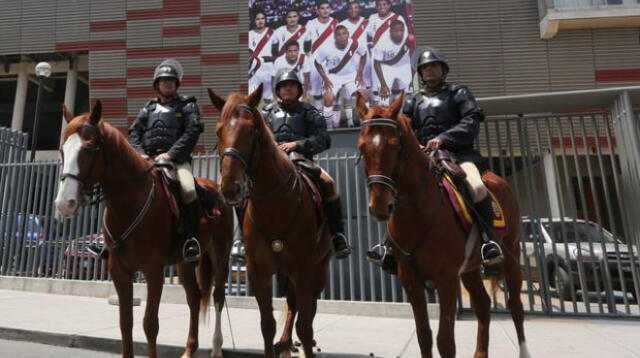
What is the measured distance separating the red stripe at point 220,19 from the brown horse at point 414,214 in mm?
19093

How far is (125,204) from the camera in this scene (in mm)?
3729

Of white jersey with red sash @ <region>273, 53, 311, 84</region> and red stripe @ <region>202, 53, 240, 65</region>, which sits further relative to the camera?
red stripe @ <region>202, 53, 240, 65</region>

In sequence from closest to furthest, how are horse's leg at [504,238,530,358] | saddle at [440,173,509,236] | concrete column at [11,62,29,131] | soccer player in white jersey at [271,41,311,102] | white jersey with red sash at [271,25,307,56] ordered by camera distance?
1. saddle at [440,173,509,236]
2. horse's leg at [504,238,530,358]
3. soccer player in white jersey at [271,41,311,102]
4. white jersey with red sash at [271,25,307,56]
5. concrete column at [11,62,29,131]

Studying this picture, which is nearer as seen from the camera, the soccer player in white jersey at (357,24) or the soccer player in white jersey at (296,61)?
the soccer player in white jersey at (357,24)

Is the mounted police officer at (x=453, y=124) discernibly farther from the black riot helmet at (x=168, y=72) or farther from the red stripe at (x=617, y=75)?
the red stripe at (x=617, y=75)

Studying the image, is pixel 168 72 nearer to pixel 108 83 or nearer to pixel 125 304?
pixel 125 304

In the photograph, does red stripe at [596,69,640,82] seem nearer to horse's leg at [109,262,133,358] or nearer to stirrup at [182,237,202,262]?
stirrup at [182,237,202,262]

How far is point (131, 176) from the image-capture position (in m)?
3.79

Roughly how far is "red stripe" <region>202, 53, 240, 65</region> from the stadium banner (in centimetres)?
117

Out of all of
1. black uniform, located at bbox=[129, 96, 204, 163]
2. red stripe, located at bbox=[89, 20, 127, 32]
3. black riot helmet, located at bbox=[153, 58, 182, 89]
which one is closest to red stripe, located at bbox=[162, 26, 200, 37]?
red stripe, located at bbox=[89, 20, 127, 32]

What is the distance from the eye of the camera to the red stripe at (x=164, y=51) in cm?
2041

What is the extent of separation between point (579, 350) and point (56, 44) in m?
25.9

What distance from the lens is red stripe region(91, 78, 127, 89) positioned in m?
20.7

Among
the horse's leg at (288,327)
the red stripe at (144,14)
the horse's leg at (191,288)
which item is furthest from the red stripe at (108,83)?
the horse's leg at (288,327)
